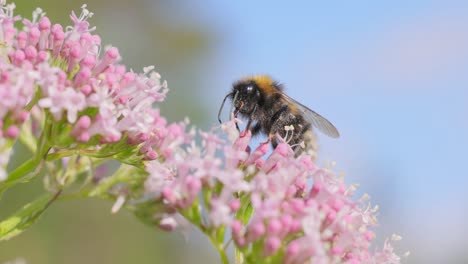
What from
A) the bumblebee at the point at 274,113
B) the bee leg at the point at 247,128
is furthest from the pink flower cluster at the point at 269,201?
the bumblebee at the point at 274,113

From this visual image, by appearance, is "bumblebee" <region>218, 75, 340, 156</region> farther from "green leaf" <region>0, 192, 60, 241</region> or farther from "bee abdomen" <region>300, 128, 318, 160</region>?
"green leaf" <region>0, 192, 60, 241</region>

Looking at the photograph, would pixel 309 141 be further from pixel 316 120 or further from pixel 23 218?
pixel 23 218

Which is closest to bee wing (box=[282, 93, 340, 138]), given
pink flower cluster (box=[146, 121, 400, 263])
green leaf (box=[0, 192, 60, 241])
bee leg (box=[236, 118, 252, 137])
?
bee leg (box=[236, 118, 252, 137])

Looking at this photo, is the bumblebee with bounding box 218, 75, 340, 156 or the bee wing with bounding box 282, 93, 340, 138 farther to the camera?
the bee wing with bounding box 282, 93, 340, 138

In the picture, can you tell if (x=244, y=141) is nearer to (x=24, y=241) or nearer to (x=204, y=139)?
(x=204, y=139)

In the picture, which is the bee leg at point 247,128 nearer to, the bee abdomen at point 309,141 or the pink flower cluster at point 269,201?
the pink flower cluster at point 269,201

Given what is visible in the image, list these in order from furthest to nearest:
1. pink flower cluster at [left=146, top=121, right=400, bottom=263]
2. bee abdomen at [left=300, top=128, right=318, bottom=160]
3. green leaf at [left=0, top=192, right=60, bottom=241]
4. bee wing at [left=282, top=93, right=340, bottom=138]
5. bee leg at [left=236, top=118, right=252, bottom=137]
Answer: bee wing at [left=282, top=93, right=340, bottom=138]
bee abdomen at [left=300, top=128, right=318, bottom=160]
bee leg at [left=236, top=118, right=252, bottom=137]
green leaf at [left=0, top=192, right=60, bottom=241]
pink flower cluster at [left=146, top=121, right=400, bottom=263]
